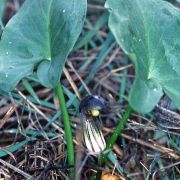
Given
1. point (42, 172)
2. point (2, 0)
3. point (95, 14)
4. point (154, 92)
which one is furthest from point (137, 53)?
point (95, 14)

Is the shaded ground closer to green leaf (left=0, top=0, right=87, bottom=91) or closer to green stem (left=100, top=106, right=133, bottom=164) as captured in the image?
green stem (left=100, top=106, right=133, bottom=164)

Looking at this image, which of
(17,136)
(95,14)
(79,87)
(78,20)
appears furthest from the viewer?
(95,14)

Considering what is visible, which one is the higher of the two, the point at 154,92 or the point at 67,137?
the point at 154,92

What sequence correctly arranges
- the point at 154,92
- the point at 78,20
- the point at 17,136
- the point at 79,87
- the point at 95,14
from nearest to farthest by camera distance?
the point at 154,92, the point at 78,20, the point at 17,136, the point at 79,87, the point at 95,14

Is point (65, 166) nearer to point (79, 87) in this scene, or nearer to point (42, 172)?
point (42, 172)

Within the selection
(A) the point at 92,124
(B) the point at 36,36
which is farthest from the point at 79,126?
(B) the point at 36,36

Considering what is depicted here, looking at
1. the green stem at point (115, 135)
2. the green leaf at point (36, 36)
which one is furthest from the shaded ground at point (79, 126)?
the green leaf at point (36, 36)
